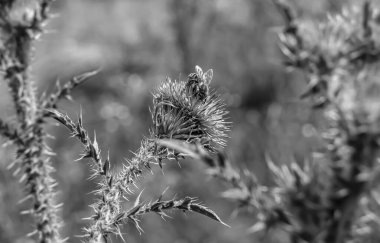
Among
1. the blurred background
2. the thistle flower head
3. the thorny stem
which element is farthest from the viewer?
the blurred background

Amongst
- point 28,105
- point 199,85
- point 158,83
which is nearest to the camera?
point 28,105

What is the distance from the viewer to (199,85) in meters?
2.35

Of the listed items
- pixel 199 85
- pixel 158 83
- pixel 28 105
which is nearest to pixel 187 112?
pixel 199 85

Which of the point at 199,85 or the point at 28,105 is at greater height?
the point at 199,85

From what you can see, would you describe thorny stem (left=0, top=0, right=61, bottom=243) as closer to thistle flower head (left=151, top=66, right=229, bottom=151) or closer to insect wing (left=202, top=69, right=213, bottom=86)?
thistle flower head (left=151, top=66, right=229, bottom=151)

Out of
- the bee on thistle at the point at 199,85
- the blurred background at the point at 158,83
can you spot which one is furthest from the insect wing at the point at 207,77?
the blurred background at the point at 158,83

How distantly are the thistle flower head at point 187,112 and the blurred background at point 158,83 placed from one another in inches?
26.3

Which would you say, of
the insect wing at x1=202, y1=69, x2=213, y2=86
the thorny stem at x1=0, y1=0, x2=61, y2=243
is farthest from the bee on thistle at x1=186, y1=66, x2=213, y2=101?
the thorny stem at x1=0, y1=0, x2=61, y2=243

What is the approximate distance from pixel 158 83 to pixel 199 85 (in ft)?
4.05

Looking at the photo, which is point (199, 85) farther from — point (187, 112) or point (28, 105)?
point (28, 105)

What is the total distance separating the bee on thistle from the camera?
233 centimetres

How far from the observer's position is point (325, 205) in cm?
137

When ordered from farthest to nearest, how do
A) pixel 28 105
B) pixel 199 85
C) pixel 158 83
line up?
pixel 158 83 < pixel 199 85 < pixel 28 105

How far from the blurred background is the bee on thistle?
0.74 m
